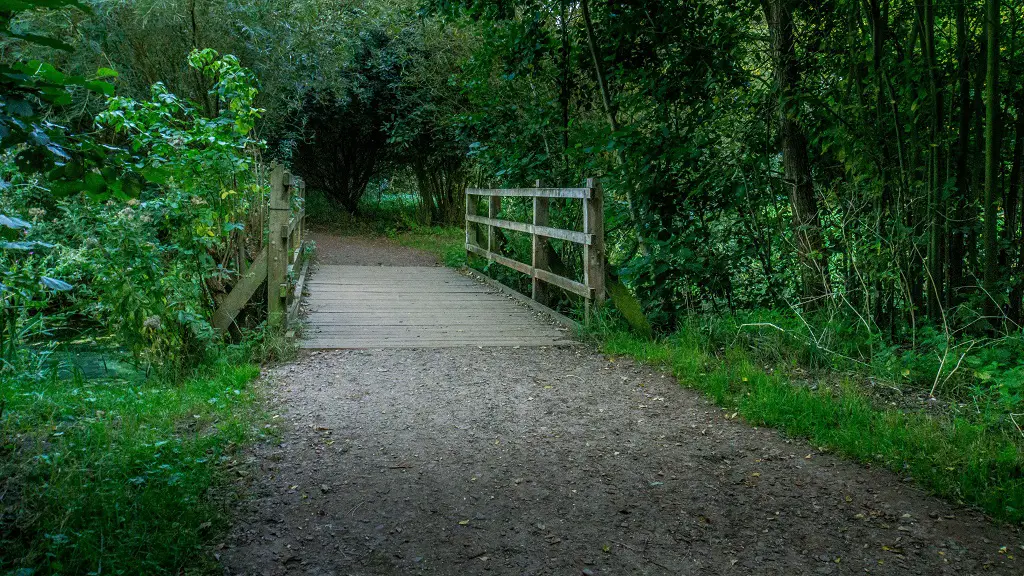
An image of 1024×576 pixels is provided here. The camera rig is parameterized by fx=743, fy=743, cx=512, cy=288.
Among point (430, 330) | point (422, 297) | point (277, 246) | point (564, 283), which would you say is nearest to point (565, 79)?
point (564, 283)

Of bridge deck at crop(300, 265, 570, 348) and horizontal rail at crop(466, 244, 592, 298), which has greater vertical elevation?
horizontal rail at crop(466, 244, 592, 298)

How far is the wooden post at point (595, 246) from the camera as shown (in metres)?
6.82

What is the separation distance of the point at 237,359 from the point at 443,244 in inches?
434

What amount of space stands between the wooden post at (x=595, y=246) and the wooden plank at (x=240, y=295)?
288 centimetres

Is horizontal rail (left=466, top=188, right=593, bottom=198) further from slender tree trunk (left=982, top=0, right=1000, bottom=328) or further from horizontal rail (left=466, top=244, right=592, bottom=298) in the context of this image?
slender tree trunk (left=982, top=0, right=1000, bottom=328)

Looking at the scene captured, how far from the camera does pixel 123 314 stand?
5172mm

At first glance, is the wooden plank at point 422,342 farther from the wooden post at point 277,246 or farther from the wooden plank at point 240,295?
the wooden plank at point 240,295

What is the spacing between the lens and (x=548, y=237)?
8.30 metres

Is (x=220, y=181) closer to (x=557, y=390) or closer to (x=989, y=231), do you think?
(x=557, y=390)

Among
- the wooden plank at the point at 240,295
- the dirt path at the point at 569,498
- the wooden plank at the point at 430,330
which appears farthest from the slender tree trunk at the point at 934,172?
the wooden plank at the point at 240,295

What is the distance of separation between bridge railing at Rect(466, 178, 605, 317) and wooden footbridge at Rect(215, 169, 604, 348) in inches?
0.4

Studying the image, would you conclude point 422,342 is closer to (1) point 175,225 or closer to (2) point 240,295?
(2) point 240,295

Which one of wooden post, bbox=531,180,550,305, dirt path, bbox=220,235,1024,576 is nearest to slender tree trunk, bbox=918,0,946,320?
dirt path, bbox=220,235,1024,576

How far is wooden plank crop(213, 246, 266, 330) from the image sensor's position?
608 cm
